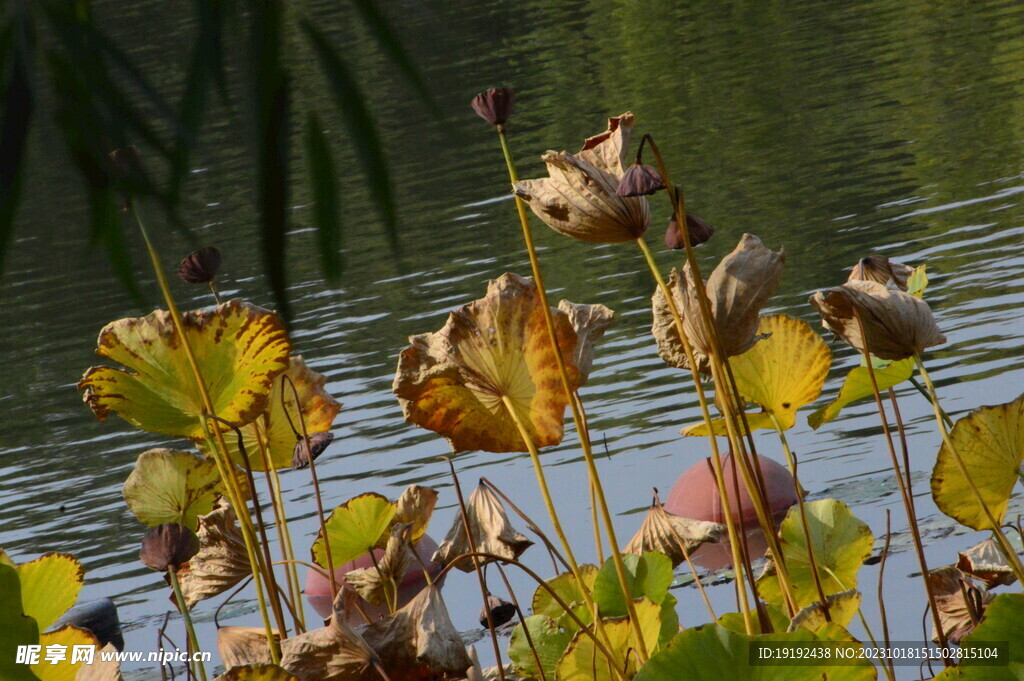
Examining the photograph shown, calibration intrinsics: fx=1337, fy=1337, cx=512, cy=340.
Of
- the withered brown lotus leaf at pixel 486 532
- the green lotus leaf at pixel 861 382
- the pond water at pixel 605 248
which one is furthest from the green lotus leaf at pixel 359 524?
the green lotus leaf at pixel 861 382

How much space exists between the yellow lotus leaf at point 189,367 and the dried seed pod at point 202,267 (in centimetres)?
6

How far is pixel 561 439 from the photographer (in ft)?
Result: 4.95

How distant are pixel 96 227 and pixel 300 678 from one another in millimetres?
859

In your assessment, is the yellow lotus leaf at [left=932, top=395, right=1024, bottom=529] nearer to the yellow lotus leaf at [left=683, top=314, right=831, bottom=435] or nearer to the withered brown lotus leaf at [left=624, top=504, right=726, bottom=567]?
the yellow lotus leaf at [left=683, top=314, right=831, bottom=435]

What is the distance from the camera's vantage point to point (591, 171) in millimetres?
1202

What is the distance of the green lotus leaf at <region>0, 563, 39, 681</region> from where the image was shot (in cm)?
132

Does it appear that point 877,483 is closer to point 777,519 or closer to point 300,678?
point 777,519

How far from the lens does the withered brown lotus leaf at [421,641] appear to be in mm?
1479

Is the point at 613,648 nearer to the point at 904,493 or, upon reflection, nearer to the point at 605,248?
the point at 904,493

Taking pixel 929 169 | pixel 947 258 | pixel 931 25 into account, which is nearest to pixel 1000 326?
pixel 947 258

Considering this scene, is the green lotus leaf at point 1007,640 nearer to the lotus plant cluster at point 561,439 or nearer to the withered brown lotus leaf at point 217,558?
the lotus plant cluster at point 561,439

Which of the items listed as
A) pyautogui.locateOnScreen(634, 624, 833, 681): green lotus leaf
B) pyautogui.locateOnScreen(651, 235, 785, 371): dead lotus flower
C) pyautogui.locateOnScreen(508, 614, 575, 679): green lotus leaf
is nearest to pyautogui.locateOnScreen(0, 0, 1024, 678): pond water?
pyautogui.locateOnScreen(651, 235, 785, 371): dead lotus flower

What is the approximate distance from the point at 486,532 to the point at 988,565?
0.61 metres

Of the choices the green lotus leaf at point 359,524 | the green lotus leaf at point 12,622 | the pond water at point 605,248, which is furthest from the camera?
the pond water at point 605,248
